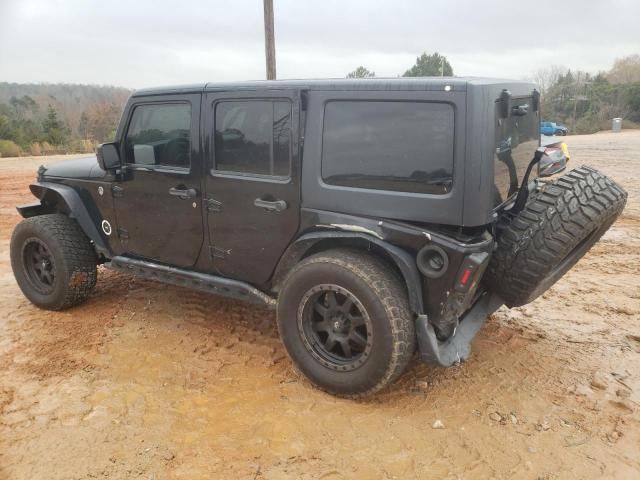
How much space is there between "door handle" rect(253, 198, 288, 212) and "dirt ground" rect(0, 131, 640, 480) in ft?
3.73

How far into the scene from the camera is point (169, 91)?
380 centimetres

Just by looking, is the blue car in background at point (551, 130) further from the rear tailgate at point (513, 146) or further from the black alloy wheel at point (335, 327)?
the black alloy wheel at point (335, 327)

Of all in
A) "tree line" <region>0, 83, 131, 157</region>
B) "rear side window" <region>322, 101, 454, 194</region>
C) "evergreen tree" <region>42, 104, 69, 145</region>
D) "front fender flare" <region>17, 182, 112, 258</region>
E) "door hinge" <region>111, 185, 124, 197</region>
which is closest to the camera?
"rear side window" <region>322, 101, 454, 194</region>

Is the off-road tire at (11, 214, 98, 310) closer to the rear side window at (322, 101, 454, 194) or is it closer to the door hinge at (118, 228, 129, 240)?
the door hinge at (118, 228, 129, 240)

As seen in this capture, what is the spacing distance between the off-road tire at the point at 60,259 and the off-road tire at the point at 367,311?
84.0 inches

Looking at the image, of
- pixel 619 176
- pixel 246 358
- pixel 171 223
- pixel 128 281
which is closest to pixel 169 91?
pixel 171 223

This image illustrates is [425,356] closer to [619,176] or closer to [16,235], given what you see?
[16,235]

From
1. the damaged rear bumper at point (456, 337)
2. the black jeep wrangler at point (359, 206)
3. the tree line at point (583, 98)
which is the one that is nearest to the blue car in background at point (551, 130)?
the tree line at point (583, 98)

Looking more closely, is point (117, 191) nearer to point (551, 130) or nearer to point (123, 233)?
point (123, 233)

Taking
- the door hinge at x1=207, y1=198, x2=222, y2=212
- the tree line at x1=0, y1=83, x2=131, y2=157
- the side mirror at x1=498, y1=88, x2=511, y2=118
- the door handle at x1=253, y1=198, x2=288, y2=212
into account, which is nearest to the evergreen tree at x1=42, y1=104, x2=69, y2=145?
the tree line at x1=0, y1=83, x2=131, y2=157

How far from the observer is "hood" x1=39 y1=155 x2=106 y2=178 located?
170 inches

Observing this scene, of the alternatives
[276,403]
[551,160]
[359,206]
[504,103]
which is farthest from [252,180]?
[551,160]

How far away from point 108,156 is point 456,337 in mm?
2902

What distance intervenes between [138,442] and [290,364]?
1.17m
